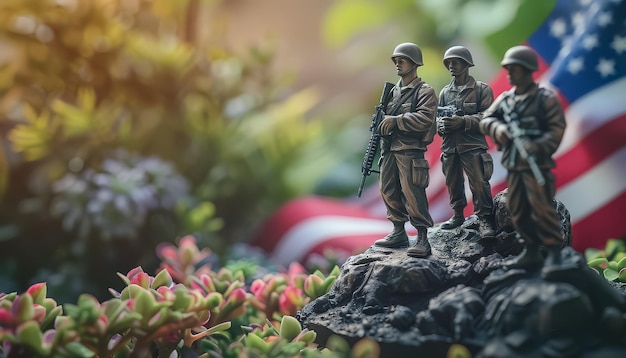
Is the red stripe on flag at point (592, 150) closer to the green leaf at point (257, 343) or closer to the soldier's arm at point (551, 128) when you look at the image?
the soldier's arm at point (551, 128)

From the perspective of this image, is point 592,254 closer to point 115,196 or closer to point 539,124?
point 539,124

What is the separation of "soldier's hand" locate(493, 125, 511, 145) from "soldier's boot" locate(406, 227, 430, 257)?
29cm

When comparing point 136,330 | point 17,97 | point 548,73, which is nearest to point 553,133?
point 136,330

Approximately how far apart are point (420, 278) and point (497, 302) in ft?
0.57

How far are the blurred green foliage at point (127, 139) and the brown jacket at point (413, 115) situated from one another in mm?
1165

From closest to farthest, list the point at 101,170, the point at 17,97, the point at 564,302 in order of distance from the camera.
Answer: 1. the point at 564,302
2. the point at 101,170
3. the point at 17,97

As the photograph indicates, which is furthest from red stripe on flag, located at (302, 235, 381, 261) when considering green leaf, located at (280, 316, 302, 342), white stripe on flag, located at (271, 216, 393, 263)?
green leaf, located at (280, 316, 302, 342)

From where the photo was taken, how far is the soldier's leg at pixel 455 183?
1445mm

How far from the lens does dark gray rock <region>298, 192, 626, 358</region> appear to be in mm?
1057

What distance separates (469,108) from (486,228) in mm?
270

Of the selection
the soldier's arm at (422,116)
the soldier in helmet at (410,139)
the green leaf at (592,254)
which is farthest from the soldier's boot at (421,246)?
the green leaf at (592,254)

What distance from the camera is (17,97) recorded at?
2.80m

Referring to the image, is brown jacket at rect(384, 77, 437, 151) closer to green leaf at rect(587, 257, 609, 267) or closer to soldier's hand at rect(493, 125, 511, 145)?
soldier's hand at rect(493, 125, 511, 145)

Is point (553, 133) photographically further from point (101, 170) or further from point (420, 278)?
point (101, 170)
